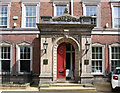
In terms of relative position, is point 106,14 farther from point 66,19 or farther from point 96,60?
point 66,19

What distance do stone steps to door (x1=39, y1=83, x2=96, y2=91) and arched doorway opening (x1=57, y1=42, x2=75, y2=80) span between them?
1.03 metres

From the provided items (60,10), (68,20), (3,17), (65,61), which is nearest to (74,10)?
(60,10)

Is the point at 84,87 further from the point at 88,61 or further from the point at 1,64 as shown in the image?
the point at 1,64

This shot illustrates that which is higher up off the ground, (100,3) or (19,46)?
(100,3)

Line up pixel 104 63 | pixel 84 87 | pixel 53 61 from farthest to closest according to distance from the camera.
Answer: pixel 104 63 → pixel 53 61 → pixel 84 87

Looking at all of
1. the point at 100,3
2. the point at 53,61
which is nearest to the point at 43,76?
the point at 53,61

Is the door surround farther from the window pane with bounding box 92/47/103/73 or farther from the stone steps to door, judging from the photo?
the window pane with bounding box 92/47/103/73

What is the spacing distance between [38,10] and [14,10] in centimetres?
244

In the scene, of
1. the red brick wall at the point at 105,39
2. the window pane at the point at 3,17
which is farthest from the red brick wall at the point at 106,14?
the window pane at the point at 3,17

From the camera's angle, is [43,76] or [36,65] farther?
[36,65]

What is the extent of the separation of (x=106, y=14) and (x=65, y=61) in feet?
22.2

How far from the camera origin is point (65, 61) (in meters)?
11.9

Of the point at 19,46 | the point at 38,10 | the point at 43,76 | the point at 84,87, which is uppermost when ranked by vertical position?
the point at 38,10

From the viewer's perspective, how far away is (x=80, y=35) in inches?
460
